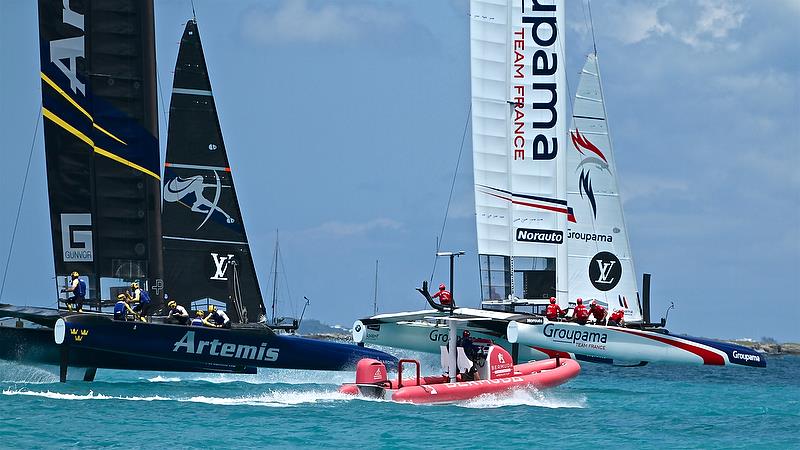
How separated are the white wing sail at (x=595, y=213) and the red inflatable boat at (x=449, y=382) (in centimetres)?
907

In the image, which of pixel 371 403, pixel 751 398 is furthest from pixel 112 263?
pixel 751 398

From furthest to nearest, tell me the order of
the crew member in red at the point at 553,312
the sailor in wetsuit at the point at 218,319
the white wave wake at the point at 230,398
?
the crew member in red at the point at 553,312 → the sailor in wetsuit at the point at 218,319 → the white wave wake at the point at 230,398

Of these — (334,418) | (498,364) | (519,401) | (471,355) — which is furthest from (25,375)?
(519,401)

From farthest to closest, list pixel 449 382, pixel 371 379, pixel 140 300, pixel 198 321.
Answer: pixel 140 300 < pixel 198 321 < pixel 449 382 < pixel 371 379

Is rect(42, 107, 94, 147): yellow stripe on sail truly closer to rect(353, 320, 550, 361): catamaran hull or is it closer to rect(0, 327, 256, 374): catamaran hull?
rect(0, 327, 256, 374): catamaran hull

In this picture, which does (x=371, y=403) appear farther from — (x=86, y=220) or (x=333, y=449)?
(x=86, y=220)

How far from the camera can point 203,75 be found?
32.9m

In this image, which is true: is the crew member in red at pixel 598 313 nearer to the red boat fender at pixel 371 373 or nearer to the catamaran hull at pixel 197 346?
the catamaran hull at pixel 197 346

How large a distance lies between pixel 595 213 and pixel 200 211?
1235 cm

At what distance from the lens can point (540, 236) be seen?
3566cm

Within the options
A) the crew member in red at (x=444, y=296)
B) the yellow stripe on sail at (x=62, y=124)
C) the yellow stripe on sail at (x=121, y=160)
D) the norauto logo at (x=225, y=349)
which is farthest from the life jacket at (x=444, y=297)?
the yellow stripe on sail at (x=62, y=124)

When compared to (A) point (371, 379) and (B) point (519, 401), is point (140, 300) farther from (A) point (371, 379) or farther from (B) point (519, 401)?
(B) point (519, 401)

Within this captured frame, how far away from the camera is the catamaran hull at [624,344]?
3175 centimetres

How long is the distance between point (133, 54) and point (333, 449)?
1318 cm
